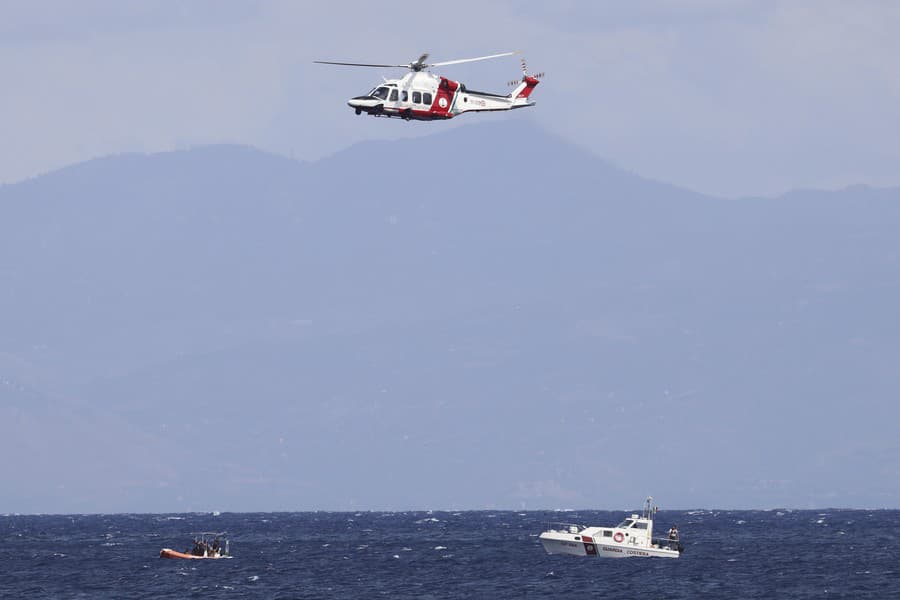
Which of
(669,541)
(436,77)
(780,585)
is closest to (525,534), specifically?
(669,541)

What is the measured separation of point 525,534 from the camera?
644 feet

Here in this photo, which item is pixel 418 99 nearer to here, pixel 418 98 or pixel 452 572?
pixel 418 98

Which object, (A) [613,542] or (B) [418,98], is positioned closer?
(B) [418,98]

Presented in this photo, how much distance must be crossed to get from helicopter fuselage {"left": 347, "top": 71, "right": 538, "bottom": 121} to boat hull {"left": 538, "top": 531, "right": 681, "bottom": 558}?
47.3 m

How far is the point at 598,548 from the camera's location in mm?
133500

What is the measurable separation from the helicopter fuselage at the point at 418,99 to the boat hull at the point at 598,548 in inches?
1863

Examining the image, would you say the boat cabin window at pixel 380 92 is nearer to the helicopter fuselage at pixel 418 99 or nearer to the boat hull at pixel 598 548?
the helicopter fuselage at pixel 418 99

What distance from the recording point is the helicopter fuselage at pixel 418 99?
95.1 meters

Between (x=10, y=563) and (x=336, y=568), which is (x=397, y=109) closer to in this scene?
(x=336, y=568)

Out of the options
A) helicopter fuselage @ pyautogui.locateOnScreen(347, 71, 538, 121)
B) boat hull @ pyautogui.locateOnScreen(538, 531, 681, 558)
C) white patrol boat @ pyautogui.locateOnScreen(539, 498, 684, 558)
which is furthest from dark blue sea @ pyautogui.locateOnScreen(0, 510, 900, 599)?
helicopter fuselage @ pyautogui.locateOnScreen(347, 71, 538, 121)

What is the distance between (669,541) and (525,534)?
61022 mm

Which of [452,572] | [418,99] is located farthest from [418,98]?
[452,572]

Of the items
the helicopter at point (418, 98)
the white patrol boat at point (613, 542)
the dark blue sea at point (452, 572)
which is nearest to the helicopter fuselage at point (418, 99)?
the helicopter at point (418, 98)

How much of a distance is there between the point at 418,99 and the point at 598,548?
168ft
